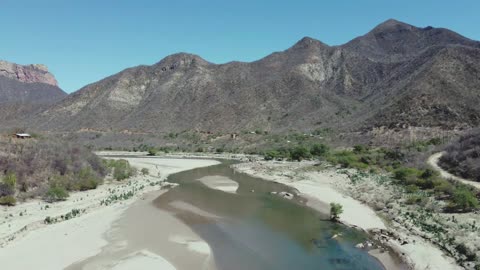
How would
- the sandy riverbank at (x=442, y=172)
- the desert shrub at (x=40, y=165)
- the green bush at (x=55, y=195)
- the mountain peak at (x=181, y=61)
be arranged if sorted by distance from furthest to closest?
the mountain peak at (x=181, y=61) < the desert shrub at (x=40, y=165) < the green bush at (x=55, y=195) < the sandy riverbank at (x=442, y=172)

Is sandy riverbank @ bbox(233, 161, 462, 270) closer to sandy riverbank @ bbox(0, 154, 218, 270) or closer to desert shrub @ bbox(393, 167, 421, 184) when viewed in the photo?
desert shrub @ bbox(393, 167, 421, 184)

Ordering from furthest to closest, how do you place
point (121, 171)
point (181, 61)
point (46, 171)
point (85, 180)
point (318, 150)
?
point (181, 61) → point (318, 150) → point (121, 171) → point (85, 180) → point (46, 171)

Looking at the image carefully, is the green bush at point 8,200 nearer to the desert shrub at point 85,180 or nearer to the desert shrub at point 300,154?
the desert shrub at point 85,180

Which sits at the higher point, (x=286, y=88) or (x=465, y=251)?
(x=286, y=88)

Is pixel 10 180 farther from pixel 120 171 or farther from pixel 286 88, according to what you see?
pixel 286 88

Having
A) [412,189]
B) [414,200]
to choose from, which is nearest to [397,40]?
[412,189]

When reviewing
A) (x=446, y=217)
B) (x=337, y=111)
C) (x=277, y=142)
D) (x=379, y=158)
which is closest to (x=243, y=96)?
(x=337, y=111)

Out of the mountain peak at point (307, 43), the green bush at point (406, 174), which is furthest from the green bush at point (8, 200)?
the mountain peak at point (307, 43)
